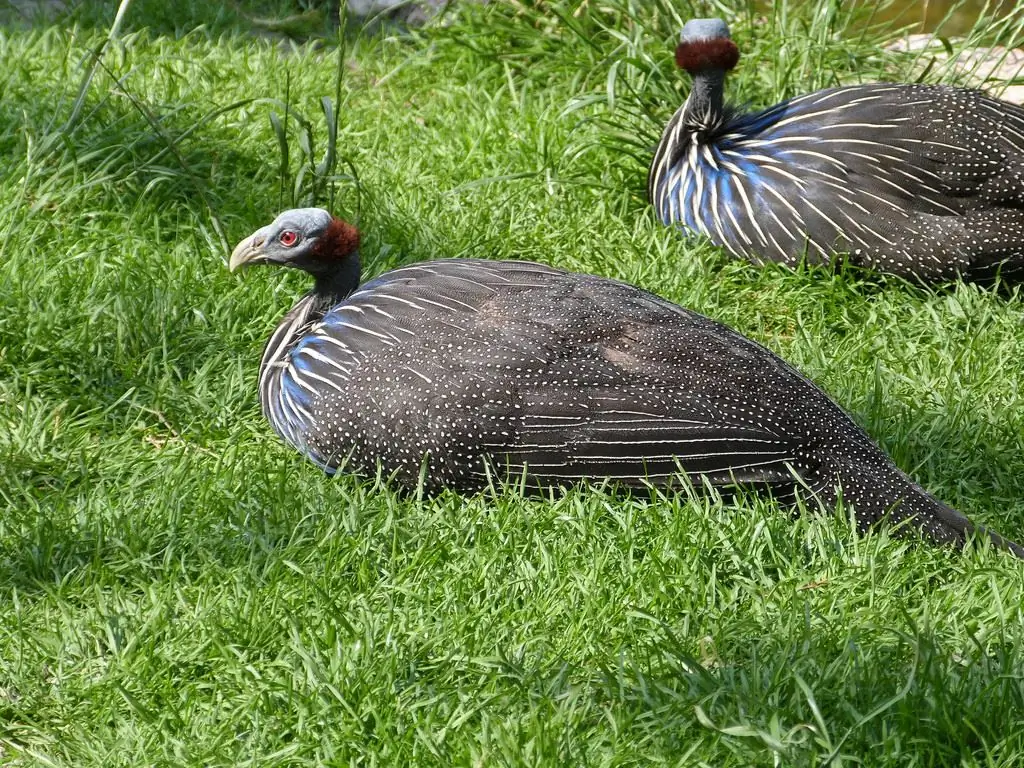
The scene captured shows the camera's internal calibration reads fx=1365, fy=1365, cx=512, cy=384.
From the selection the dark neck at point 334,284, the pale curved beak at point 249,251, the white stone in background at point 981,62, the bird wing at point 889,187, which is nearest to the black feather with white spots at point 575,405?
the dark neck at point 334,284

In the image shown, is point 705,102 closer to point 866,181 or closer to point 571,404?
point 866,181

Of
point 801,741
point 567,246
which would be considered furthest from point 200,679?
point 567,246

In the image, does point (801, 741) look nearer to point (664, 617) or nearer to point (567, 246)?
point (664, 617)

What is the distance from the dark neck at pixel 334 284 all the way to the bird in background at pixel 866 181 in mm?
1393

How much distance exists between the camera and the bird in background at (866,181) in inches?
175

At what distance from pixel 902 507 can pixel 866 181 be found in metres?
1.56

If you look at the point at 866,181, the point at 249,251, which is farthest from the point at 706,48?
the point at 249,251

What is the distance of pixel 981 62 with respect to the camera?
5.34m

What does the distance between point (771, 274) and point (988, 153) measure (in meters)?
0.79

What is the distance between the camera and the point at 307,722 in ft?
8.64

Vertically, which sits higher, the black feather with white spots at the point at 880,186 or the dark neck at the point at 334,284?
the black feather with white spots at the point at 880,186

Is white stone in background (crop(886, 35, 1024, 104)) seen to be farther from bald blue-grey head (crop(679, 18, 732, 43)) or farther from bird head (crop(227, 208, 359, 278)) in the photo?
bird head (crop(227, 208, 359, 278))

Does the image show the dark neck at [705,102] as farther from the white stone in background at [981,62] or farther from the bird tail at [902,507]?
the bird tail at [902,507]

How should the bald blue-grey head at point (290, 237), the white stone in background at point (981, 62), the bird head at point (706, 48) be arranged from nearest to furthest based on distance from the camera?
the bald blue-grey head at point (290, 237), the bird head at point (706, 48), the white stone in background at point (981, 62)
